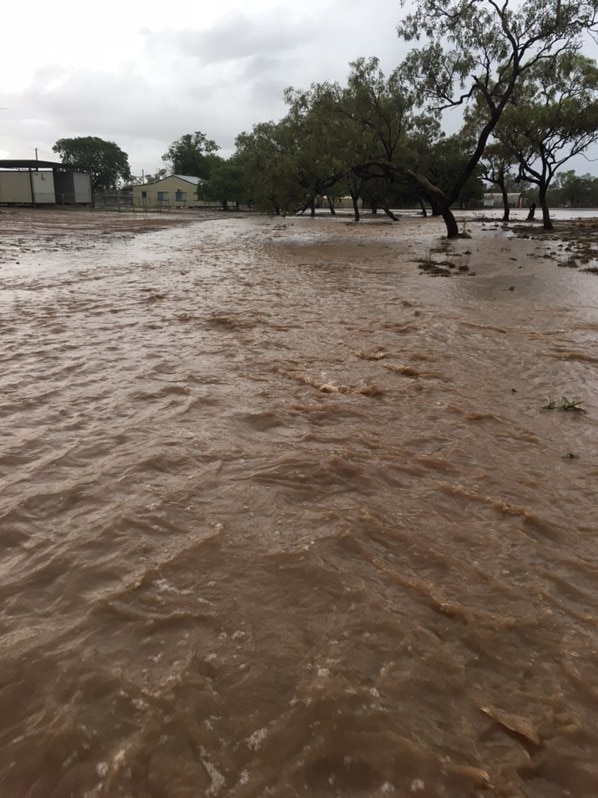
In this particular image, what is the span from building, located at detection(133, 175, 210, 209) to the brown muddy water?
89743 millimetres

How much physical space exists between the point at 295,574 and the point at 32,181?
218ft

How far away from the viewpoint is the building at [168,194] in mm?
87688

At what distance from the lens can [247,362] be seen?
5.91 metres

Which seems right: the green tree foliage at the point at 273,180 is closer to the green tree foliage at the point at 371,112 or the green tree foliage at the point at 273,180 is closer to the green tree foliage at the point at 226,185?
the green tree foliage at the point at 371,112

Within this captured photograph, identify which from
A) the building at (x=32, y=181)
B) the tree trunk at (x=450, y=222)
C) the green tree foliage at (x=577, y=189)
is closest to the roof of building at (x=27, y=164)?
the building at (x=32, y=181)

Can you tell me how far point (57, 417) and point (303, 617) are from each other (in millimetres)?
2905

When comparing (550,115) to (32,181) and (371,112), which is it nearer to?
(371,112)

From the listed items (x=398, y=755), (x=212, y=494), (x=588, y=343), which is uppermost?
(x=588, y=343)

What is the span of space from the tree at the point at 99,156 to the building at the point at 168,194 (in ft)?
32.1

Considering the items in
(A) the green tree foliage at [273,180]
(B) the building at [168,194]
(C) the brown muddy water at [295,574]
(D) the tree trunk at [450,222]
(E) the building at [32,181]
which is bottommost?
(C) the brown muddy water at [295,574]

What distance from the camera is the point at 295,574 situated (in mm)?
2545

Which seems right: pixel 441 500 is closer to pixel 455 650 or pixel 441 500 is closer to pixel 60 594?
pixel 455 650

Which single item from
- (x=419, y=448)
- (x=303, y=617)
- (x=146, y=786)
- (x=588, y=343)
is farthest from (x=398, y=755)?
(x=588, y=343)

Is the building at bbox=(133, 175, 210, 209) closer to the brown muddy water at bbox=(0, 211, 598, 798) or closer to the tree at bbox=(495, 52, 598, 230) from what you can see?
the tree at bbox=(495, 52, 598, 230)
